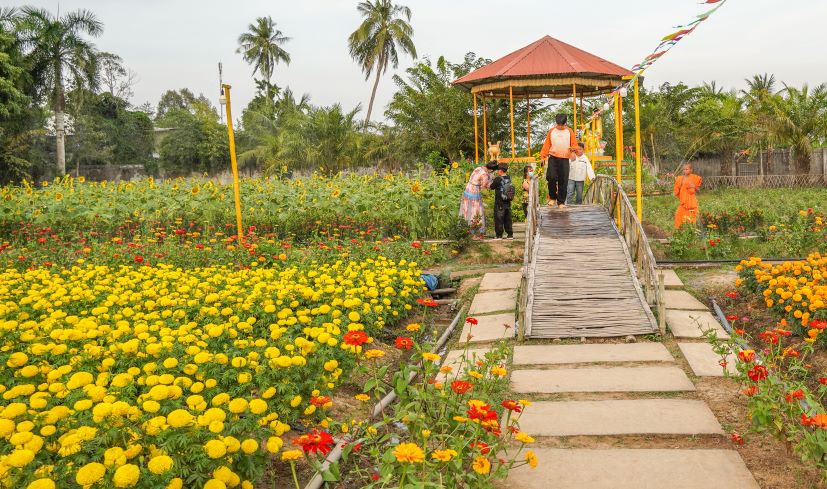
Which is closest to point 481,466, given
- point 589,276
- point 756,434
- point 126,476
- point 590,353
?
point 126,476

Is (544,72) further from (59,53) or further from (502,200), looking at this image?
(59,53)

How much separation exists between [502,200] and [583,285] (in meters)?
3.91

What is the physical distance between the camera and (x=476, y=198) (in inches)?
437

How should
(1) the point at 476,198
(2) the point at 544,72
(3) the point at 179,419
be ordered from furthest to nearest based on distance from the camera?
1. (2) the point at 544,72
2. (1) the point at 476,198
3. (3) the point at 179,419

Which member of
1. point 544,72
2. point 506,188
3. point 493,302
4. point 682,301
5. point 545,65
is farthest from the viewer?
point 545,65

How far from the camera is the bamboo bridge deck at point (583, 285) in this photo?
6387 millimetres

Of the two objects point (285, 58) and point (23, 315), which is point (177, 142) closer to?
point (285, 58)

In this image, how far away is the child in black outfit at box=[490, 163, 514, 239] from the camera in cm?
1061

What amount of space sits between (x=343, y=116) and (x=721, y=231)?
22.4 metres

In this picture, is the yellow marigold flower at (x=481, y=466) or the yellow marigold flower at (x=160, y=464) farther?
the yellow marigold flower at (x=481, y=466)

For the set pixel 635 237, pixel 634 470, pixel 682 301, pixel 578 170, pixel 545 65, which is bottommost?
pixel 634 470

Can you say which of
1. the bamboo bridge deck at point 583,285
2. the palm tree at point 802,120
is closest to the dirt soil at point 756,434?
the bamboo bridge deck at point 583,285

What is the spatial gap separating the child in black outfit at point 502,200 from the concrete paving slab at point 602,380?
5594 millimetres

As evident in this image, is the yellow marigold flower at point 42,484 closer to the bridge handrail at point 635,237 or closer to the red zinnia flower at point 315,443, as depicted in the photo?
the red zinnia flower at point 315,443
